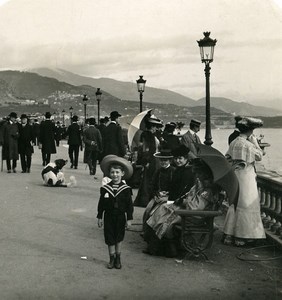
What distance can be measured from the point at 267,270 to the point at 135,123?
678cm

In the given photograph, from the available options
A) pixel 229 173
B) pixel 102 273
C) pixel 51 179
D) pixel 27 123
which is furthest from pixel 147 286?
pixel 27 123

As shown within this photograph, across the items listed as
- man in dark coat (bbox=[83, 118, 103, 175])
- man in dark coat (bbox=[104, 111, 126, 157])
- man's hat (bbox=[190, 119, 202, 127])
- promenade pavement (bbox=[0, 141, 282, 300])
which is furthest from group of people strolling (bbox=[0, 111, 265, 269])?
man in dark coat (bbox=[83, 118, 103, 175])

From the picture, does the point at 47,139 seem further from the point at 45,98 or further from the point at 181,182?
the point at 45,98

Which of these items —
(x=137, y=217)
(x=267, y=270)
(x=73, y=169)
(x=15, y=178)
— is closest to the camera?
(x=267, y=270)

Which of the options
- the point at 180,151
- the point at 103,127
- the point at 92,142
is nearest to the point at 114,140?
the point at 103,127

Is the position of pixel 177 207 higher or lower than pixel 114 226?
higher

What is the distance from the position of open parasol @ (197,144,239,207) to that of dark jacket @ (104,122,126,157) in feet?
20.0

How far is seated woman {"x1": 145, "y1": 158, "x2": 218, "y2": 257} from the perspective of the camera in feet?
21.7

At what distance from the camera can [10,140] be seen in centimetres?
1667

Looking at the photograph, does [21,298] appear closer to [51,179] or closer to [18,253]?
[18,253]

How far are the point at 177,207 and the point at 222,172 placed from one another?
2.87ft

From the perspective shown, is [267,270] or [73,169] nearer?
[267,270]

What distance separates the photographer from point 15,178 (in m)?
15.2

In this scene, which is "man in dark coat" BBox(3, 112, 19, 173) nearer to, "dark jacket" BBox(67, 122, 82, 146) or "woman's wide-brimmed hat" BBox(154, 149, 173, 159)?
"dark jacket" BBox(67, 122, 82, 146)
